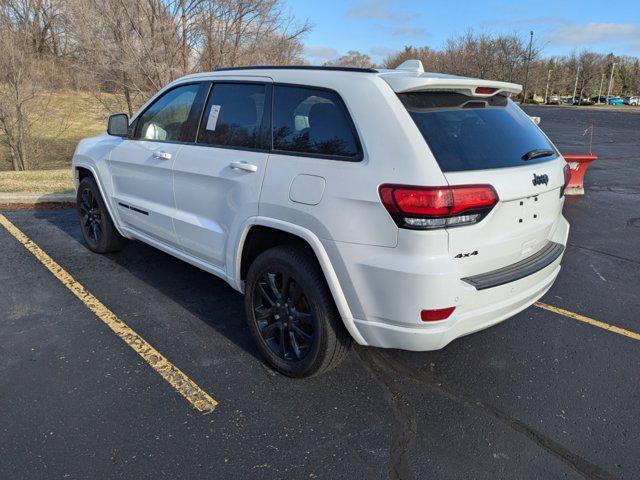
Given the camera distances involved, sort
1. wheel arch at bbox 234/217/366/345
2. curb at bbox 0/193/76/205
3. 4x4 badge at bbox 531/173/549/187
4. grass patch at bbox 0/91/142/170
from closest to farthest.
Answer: wheel arch at bbox 234/217/366/345 → 4x4 badge at bbox 531/173/549/187 → curb at bbox 0/193/76/205 → grass patch at bbox 0/91/142/170

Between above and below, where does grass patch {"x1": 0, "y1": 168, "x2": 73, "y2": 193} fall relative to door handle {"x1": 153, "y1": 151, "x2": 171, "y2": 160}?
below

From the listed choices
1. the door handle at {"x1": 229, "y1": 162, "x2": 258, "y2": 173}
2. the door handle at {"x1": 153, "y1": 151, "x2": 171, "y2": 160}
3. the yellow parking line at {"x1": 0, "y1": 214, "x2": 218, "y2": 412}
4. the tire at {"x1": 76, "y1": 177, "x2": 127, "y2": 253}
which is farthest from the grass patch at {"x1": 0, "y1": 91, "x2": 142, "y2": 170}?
the door handle at {"x1": 229, "y1": 162, "x2": 258, "y2": 173}

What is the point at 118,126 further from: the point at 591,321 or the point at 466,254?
the point at 591,321

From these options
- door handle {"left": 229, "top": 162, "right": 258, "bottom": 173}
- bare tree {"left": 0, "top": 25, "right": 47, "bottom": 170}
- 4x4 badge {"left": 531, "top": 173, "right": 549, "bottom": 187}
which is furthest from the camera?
bare tree {"left": 0, "top": 25, "right": 47, "bottom": 170}

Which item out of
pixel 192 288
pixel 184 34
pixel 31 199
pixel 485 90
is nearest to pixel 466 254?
pixel 485 90

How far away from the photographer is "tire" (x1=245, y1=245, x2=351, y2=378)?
2869 mm

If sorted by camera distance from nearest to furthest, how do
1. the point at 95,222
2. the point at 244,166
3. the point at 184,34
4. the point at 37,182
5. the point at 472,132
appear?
the point at 472,132 < the point at 244,166 < the point at 95,222 < the point at 37,182 < the point at 184,34

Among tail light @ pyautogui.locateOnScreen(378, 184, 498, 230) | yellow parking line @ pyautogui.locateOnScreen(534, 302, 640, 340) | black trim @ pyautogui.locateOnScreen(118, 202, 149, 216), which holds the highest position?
tail light @ pyautogui.locateOnScreen(378, 184, 498, 230)

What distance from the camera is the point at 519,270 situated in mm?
2861

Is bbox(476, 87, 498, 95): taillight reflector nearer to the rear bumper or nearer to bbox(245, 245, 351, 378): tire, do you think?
the rear bumper

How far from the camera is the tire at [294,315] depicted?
2.87 m

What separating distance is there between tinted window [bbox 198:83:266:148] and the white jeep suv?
0.01 m

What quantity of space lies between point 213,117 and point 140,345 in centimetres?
169

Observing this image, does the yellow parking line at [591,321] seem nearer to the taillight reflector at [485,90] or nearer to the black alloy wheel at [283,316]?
the taillight reflector at [485,90]
